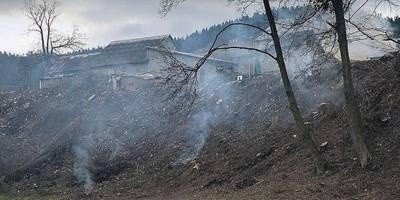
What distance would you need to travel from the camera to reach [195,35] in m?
60.8

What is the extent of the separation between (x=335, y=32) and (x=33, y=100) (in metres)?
28.4

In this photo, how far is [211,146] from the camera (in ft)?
58.0

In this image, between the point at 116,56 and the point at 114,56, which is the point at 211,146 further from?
the point at 114,56

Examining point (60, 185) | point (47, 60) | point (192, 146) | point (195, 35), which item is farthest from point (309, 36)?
point (195, 35)

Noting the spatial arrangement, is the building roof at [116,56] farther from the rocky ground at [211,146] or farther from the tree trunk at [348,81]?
the tree trunk at [348,81]

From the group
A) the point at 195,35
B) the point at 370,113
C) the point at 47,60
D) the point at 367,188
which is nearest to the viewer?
the point at 367,188

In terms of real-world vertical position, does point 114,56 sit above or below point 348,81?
above

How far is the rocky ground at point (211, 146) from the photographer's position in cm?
1073

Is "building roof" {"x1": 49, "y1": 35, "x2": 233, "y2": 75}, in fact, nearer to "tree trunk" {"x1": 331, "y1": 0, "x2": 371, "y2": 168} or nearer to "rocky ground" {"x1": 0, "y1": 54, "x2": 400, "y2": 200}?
"rocky ground" {"x1": 0, "y1": 54, "x2": 400, "y2": 200}

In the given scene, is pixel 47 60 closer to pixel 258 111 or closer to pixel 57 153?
pixel 57 153

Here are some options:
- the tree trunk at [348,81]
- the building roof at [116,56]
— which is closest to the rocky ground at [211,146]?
the tree trunk at [348,81]

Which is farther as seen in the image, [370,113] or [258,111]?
[258,111]

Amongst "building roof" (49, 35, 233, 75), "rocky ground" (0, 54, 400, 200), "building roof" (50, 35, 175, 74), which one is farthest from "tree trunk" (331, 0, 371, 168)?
"building roof" (50, 35, 175, 74)

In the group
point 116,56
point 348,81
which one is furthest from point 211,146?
point 116,56
